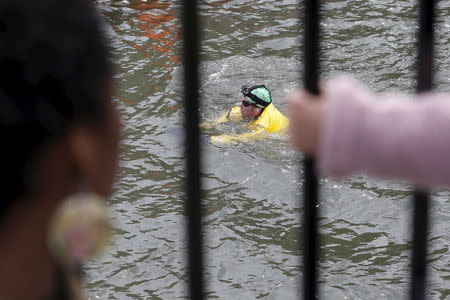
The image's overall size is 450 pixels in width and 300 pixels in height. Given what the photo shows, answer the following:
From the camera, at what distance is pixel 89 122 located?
3.10 ft

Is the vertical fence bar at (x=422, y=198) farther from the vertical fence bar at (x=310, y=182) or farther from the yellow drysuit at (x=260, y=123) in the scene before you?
the yellow drysuit at (x=260, y=123)

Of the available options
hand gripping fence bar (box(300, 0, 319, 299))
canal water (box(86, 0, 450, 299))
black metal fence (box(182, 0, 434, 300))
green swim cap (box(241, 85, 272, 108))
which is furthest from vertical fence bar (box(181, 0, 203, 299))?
green swim cap (box(241, 85, 272, 108))

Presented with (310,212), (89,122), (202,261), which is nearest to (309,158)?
(310,212)

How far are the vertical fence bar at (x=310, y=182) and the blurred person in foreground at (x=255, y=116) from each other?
7.79 meters

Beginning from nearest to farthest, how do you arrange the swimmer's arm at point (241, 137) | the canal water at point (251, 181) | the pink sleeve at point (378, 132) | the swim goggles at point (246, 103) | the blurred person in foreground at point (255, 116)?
the pink sleeve at point (378, 132)
the canal water at point (251, 181)
the swimmer's arm at point (241, 137)
the blurred person in foreground at point (255, 116)
the swim goggles at point (246, 103)

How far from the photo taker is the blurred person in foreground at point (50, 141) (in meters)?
0.90

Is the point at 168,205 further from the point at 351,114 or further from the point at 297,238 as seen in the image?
the point at 351,114

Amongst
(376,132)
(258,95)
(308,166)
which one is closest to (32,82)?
(376,132)

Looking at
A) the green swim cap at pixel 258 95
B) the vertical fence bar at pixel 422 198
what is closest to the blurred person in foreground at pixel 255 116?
the green swim cap at pixel 258 95

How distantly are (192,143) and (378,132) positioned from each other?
305mm

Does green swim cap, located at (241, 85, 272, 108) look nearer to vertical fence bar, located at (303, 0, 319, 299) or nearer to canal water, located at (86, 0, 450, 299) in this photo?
canal water, located at (86, 0, 450, 299)

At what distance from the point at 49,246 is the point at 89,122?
0.41 ft

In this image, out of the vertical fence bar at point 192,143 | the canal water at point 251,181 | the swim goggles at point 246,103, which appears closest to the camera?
the vertical fence bar at point 192,143

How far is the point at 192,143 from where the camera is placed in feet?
4.35
